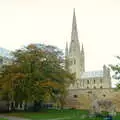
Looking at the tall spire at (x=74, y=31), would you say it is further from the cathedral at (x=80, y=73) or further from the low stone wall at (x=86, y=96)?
the low stone wall at (x=86, y=96)

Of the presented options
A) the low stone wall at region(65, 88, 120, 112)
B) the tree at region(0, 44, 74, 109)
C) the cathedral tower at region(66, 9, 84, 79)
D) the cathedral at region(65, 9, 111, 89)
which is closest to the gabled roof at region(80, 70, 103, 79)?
the cathedral at region(65, 9, 111, 89)

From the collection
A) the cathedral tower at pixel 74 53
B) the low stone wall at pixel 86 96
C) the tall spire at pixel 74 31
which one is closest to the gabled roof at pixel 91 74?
the cathedral tower at pixel 74 53

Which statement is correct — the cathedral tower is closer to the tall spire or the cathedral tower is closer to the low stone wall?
the tall spire

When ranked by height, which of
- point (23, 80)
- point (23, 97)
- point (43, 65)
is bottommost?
point (23, 97)

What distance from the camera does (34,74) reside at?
129ft

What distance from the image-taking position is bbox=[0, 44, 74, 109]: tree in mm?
38219

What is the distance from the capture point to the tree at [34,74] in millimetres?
38219

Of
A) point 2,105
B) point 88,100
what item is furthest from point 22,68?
point 88,100

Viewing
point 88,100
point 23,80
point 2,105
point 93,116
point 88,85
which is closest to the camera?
point 93,116

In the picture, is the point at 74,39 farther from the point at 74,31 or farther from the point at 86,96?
the point at 86,96

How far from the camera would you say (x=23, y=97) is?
38.9m

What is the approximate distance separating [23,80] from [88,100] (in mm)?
22404

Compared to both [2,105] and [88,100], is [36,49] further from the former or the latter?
[88,100]

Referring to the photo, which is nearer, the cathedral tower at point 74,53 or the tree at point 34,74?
the tree at point 34,74
